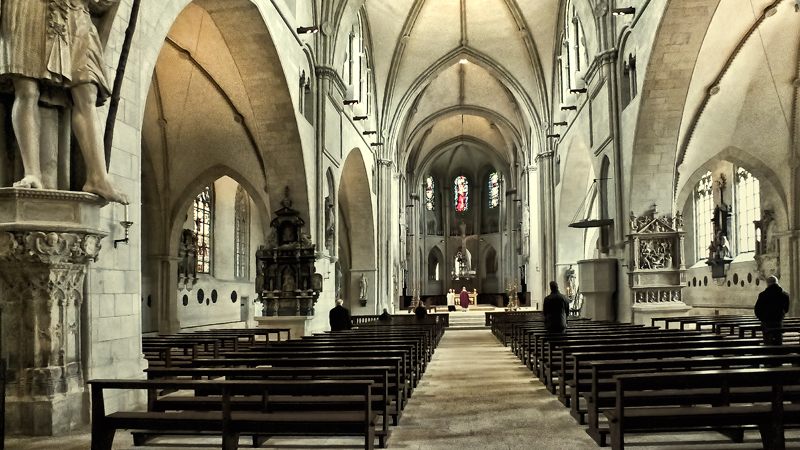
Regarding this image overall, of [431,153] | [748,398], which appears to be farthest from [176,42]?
[431,153]

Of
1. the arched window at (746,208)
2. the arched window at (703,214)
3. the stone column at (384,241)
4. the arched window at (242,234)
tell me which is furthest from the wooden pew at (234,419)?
the stone column at (384,241)

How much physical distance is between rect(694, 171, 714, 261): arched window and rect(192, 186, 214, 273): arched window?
1817 cm

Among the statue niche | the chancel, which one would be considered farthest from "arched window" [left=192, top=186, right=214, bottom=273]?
the statue niche

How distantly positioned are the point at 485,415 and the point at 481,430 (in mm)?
813

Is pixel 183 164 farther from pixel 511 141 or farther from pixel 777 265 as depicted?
pixel 511 141

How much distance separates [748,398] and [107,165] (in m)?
6.57

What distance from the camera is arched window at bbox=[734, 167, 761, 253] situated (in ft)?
71.0

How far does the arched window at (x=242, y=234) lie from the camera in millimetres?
25844

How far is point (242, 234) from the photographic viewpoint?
26.4 metres

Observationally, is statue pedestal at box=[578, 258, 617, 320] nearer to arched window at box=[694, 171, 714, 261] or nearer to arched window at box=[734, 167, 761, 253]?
arched window at box=[734, 167, 761, 253]

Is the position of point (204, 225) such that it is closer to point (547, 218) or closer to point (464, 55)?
point (464, 55)

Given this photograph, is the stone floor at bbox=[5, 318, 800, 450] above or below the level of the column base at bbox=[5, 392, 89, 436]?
below

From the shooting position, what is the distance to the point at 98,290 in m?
Answer: 7.11

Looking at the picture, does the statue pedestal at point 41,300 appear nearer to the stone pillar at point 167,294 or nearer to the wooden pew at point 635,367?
the wooden pew at point 635,367
